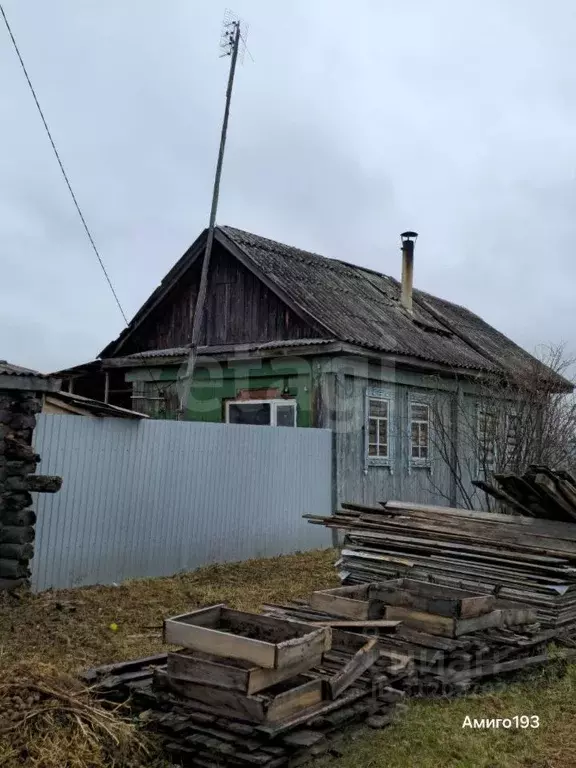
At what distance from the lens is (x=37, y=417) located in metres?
8.03

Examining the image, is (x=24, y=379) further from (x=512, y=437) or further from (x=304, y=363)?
(x=512, y=437)

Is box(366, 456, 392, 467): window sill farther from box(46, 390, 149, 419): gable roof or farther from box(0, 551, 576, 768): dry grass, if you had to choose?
box(46, 390, 149, 419): gable roof

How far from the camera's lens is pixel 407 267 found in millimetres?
17703

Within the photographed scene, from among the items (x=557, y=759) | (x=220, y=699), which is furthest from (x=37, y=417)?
(x=557, y=759)

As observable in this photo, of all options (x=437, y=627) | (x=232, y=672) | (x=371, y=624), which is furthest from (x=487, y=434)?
(x=232, y=672)

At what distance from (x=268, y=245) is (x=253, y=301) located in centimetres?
190

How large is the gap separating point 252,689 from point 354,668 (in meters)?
0.90

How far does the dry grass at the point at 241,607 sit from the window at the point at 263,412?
4.26 meters

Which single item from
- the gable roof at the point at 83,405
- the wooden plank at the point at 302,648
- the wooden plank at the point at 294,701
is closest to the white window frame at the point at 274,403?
the gable roof at the point at 83,405

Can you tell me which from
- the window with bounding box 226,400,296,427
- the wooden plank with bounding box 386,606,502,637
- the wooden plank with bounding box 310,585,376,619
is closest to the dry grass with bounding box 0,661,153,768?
the wooden plank with bounding box 310,585,376,619

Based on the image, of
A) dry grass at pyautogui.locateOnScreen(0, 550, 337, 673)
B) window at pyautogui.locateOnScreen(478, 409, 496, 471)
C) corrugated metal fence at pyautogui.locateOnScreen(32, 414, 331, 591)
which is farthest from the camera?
window at pyautogui.locateOnScreen(478, 409, 496, 471)

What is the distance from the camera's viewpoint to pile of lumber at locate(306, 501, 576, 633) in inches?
268

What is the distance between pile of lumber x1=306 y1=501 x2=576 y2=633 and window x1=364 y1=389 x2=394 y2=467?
5359 mm

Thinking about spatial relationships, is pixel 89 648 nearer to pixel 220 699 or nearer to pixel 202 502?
pixel 220 699
